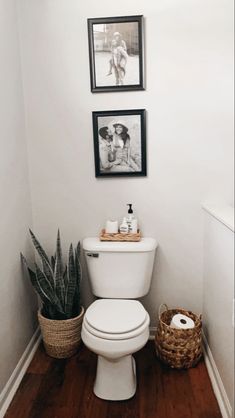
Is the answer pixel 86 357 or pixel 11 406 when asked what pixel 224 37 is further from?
pixel 11 406

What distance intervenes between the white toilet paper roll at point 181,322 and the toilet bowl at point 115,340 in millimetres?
264

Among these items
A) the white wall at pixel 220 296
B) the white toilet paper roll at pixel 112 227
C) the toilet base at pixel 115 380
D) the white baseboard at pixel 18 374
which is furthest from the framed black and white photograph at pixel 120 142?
the white baseboard at pixel 18 374

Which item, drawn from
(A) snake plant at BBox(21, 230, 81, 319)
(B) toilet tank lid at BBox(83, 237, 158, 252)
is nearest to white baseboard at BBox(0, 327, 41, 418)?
(A) snake plant at BBox(21, 230, 81, 319)

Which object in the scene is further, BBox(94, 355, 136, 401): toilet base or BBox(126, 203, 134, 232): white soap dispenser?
BBox(126, 203, 134, 232): white soap dispenser

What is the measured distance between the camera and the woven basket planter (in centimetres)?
180

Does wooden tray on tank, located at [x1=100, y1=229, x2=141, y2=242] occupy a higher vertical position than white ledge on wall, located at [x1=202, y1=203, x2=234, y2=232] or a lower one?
lower

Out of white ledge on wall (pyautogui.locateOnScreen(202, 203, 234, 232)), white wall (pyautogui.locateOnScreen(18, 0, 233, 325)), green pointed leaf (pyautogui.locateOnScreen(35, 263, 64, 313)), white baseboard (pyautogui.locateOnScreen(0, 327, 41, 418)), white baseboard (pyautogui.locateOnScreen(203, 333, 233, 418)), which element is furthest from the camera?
green pointed leaf (pyautogui.locateOnScreen(35, 263, 64, 313))

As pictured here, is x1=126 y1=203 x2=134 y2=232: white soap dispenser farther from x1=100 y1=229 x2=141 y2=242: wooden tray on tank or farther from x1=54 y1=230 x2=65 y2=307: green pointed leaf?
x1=54 y1=230 x2=65 y2=307: green pointed leaf

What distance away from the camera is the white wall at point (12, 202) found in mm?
1562

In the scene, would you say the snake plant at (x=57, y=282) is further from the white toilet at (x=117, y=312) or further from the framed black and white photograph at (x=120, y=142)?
the framed black and white photograph at (x=120, y=142)

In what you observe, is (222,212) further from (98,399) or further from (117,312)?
(98,399)

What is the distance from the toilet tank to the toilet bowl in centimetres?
11

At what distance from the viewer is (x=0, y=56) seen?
155cm

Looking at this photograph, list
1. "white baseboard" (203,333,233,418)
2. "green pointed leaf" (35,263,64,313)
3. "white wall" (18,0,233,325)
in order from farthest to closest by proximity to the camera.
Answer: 1. "green pointed leaf" (35,263,64,313)
2. "white wall" (18,0,233,325)
3. "white baseboard" (203,333,233,418)
